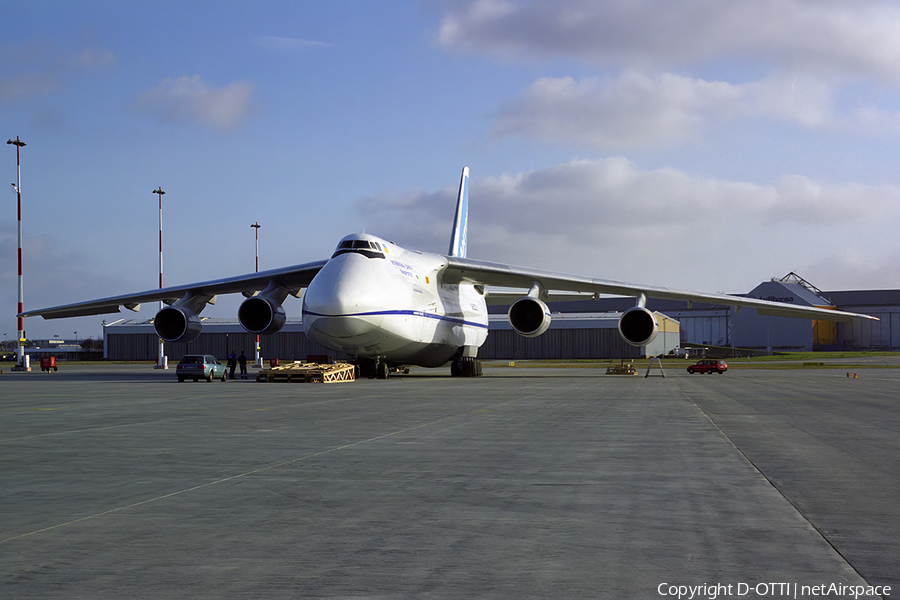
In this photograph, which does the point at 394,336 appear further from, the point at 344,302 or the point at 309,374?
the point at 309,374

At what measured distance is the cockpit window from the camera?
91.1ft

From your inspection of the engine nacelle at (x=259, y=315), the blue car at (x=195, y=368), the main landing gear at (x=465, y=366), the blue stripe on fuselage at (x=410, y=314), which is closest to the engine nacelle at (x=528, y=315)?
the blue stripe on fuselage at (x=410, y=314)

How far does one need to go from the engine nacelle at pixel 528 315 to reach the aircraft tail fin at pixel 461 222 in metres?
11.1

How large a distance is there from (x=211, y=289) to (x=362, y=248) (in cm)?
799

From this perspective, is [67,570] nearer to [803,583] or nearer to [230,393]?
[803,583]

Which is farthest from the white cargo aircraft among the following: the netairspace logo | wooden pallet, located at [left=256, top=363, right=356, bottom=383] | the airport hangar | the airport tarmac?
the airport hangar

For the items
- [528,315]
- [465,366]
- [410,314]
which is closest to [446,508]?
[410,314]

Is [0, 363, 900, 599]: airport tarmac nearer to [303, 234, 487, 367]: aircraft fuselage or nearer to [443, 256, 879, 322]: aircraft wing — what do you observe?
[303, 234, 487, 367]: aircraft fuselage

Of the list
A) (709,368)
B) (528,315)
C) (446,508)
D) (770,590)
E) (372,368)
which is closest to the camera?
(770,590)

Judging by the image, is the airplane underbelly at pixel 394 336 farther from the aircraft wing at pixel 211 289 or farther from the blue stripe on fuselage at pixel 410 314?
the aircraft wing at pixel 211 289

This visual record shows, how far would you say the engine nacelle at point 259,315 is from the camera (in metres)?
30.2

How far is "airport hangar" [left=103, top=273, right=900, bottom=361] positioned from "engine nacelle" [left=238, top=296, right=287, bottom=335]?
30.2 metres

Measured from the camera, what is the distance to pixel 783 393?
22391 mm

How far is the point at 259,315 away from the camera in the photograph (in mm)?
30359
